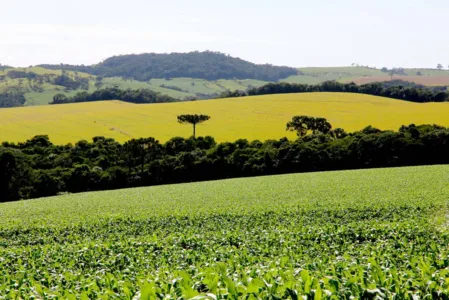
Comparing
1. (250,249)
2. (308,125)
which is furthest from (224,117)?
(250,249)

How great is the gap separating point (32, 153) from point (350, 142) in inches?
2687

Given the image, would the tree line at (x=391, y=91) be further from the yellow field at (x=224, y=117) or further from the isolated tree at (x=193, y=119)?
the isolated tree at (x=193, y=119)

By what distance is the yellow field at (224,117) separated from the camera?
407ft

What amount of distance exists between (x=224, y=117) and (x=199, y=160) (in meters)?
54.4

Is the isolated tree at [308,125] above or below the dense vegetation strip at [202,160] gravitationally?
above

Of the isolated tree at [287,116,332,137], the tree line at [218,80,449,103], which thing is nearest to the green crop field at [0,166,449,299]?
the isolated tree at [287,116,332,137]

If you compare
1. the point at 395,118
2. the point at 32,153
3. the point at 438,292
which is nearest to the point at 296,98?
the point at 395,118

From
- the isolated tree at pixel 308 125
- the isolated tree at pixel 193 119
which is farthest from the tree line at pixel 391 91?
the isolated tree at pixel 193 119

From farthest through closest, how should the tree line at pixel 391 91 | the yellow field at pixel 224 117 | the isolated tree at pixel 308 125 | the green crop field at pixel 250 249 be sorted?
the tree line at pixel 391 91, the yellow field at pixel 224 117, the isolated tree at pixel 308 125, the green crop field at pixel 250 249

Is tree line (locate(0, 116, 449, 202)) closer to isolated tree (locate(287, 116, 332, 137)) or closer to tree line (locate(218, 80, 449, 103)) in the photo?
isolated tree (locate(287, 116, 332, 137))

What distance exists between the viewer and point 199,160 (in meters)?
94.0

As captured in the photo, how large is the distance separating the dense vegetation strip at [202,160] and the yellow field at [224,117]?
2064 centimetres

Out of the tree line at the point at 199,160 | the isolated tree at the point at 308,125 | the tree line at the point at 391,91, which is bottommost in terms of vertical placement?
the tree line at the point at 199,160

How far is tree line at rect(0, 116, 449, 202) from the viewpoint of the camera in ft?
281
